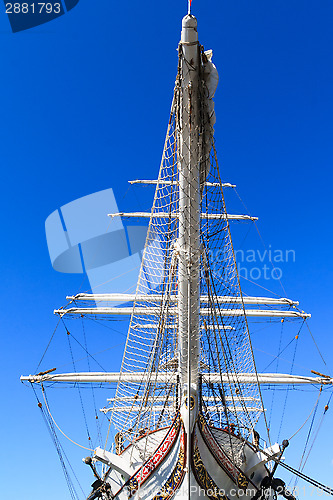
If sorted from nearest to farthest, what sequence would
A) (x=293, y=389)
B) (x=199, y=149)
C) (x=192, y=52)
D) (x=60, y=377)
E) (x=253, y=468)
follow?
(x=192, y=52)
(x=199, y=149)
(x=253, y=468)
(x=60, y=377)
(x=293, y=389)

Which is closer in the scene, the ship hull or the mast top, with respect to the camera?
the mast top

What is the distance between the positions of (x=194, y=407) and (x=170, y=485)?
1.29 m

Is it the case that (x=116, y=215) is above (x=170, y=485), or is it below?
above

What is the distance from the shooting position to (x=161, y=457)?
6.84 m

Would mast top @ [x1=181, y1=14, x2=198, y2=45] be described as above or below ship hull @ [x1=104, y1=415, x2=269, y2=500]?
above

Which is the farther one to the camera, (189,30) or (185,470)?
(185,470)

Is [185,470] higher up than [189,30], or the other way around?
[189,30]

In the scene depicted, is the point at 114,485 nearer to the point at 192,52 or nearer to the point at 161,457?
the point at 161,457

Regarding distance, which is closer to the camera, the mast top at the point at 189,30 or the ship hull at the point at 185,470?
the mast top at the point at 189,30

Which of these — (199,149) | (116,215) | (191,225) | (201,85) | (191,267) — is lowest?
(191,267)

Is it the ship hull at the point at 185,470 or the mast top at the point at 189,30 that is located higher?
the mast top at the point at 189,30

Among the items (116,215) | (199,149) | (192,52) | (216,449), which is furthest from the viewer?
(116,215)

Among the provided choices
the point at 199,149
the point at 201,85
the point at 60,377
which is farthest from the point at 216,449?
the point at 60,377

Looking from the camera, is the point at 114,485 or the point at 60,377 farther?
the point at 60,377
